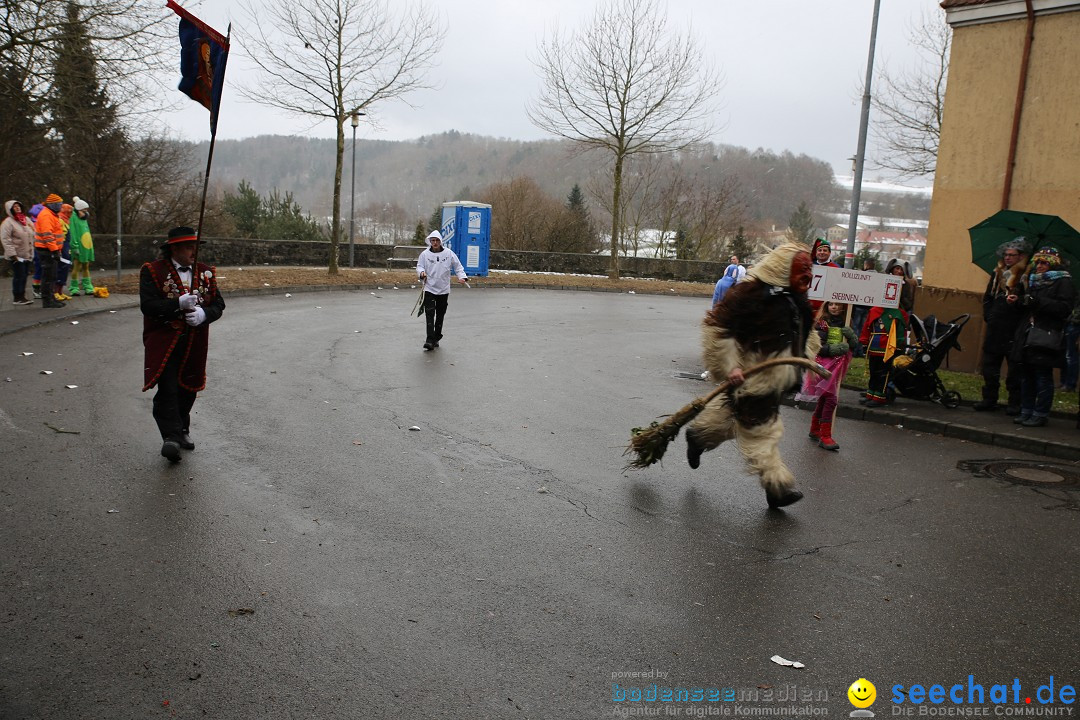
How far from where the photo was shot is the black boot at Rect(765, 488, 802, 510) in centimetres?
575

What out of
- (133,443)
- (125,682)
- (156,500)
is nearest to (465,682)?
(125,682)

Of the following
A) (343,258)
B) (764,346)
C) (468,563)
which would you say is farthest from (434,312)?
(343,258)

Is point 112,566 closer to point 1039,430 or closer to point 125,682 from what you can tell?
point 125,682

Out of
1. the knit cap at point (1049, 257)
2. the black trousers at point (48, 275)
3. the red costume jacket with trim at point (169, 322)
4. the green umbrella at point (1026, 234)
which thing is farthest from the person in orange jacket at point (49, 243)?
the knit cap at point (1049, 257)

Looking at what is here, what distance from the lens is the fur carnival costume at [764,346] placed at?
19.0ft

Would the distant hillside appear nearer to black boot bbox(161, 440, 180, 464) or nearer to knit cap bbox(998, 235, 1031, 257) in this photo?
knit cap bbox(998, 235, 1031, 257)

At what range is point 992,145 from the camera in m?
13.4

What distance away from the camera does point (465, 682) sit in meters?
3.47

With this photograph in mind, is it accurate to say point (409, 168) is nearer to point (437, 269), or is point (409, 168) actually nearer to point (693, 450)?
point (437, 269)

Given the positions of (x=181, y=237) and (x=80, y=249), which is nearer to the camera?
(x=181, y=237)

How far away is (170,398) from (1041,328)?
8.76 metres

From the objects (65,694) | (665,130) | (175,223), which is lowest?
(65,694)

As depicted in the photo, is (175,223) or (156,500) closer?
(156,500)

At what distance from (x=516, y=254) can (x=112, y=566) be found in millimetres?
29828
